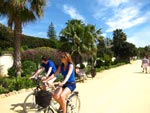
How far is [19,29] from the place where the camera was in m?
19.4

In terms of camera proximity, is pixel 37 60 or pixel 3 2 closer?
pixel 3 2

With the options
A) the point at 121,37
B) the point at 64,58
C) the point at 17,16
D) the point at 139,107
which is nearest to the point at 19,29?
the point at 17,16

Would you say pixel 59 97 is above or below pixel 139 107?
above

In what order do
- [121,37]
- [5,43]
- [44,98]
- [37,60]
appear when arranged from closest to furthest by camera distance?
[44,98]
[37,60]
[5,43]
[121,37]

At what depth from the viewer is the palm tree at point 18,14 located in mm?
18531

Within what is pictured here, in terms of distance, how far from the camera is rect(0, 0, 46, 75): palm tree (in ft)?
60.8

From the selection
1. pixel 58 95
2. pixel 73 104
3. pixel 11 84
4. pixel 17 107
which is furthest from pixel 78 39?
pixel 58 95

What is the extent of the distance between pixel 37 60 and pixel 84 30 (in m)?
7.68

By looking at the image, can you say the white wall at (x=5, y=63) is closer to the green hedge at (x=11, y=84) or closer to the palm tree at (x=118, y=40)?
the green hedge at (x=11, y=84)

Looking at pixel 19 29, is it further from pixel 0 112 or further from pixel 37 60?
Result: pixel 37 60

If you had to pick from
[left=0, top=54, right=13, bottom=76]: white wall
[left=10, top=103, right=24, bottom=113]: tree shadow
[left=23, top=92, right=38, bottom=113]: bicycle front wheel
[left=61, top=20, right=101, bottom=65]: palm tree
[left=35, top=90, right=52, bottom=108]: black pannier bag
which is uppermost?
[left=61, top=20, right=101, bottom=65]: palm tree

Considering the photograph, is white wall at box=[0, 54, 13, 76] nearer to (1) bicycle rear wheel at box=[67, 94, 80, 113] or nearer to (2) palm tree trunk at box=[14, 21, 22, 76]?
(2) palm tree trunk at box=[14, 21, 22, 76]

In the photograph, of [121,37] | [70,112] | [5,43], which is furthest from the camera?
[121,37]

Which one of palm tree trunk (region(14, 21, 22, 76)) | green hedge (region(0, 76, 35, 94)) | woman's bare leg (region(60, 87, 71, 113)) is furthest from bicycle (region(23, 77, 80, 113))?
palm tree trunk (region(14, 21, 22, 76))
